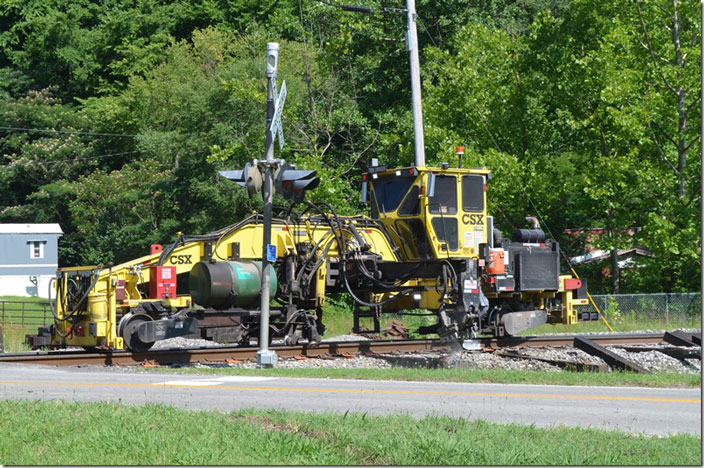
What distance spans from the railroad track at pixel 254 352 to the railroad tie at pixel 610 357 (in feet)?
9.21

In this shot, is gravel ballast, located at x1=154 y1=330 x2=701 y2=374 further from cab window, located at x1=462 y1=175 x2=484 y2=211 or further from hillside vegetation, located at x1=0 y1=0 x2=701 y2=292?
hillside vegetation, located at x1=0 y1=0 x2=701 y2=292

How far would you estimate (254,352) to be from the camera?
19.1 meters

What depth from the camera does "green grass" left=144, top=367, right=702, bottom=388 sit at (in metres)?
14.4

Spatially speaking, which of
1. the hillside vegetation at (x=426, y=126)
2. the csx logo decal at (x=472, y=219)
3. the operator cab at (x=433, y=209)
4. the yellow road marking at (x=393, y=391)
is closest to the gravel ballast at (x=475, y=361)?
the operator cab at (x=433, y=209)

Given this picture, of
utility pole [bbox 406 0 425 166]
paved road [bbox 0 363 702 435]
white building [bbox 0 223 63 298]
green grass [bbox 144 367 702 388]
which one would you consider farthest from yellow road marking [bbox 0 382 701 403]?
white building [bbox 0 223 63 298]

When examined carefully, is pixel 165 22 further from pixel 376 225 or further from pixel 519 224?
pixel 376 225

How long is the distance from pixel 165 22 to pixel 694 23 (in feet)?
163

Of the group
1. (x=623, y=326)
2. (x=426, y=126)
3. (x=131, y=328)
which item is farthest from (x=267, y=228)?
(x=426, y=126)

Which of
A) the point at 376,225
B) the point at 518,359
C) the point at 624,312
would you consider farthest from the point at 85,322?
the point at 624,312

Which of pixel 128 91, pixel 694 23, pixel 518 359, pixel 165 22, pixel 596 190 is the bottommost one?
pixel 518 359

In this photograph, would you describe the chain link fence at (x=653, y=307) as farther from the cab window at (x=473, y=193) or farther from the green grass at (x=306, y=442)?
the green grass at (x=306, y=442)

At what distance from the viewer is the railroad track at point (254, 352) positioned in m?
17.9

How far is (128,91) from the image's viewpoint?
67625mm

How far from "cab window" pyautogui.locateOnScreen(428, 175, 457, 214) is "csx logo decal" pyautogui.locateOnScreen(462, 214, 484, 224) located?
269 mm
